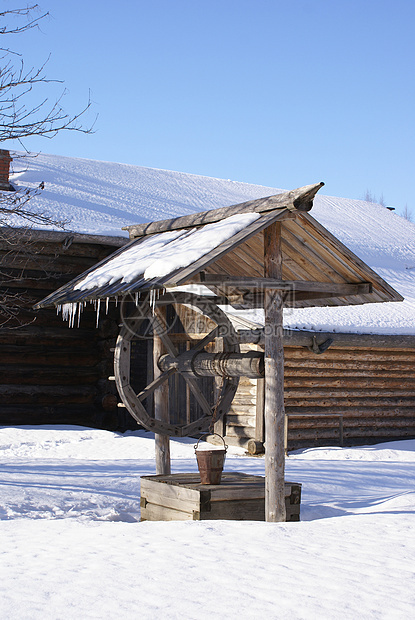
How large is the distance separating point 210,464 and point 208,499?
41cm

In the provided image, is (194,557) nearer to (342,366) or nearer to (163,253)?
(163,253)

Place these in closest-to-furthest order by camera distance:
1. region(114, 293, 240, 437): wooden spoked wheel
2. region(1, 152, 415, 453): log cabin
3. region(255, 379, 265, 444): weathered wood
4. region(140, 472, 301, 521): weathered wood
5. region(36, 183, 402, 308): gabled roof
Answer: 1. region(36, 183, 402, 308): gabled roof
2. region(140, 472, 301, 521): weathered wood
3. region(114, 293, 240, 437): wooden spoked wheel
4. region(255, 379, 265, 444): weathered wood
5. region(1, 152, 415, 453): log cabin

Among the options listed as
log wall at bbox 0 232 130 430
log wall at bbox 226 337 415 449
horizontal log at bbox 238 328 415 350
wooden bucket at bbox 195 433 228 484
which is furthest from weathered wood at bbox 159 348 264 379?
log wall at bbox 0 232 130 430

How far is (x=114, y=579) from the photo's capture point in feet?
14.9

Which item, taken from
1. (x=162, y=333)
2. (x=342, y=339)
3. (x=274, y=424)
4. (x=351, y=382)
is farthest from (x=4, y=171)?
(x=274, y=424)

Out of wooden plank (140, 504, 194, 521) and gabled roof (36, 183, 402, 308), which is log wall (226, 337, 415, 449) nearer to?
gabled roof (36, 183, 402, 308)

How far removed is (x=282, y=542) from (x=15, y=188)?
511 inches

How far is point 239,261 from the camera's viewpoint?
8328 mm

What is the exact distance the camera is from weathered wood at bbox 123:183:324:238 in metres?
6.50

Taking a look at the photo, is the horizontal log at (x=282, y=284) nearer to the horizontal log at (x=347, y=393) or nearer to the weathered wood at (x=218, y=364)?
the weathered wood at (x=218, y=364)

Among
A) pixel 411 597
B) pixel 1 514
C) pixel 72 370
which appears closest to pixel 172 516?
pixel 1 514

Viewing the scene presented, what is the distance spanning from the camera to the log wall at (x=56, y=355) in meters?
14.9

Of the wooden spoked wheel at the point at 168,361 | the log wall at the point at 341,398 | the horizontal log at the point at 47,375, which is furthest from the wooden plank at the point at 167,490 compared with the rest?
the horizontal log at the point at 47,375

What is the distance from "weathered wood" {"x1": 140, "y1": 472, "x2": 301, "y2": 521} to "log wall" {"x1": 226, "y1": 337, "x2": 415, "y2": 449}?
5644mm
